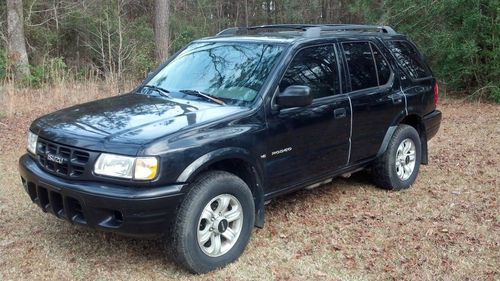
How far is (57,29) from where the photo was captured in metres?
19.2

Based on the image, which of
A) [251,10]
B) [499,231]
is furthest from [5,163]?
[251,10]

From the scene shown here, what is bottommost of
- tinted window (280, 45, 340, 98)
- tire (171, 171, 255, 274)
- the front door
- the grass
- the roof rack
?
the grass

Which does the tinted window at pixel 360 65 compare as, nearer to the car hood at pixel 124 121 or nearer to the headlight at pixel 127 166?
the car hood at pixel 124 121

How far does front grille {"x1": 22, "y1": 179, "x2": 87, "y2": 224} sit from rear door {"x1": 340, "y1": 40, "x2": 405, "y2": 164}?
2.75m

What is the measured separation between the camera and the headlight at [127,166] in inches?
135

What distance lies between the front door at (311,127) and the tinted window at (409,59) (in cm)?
122

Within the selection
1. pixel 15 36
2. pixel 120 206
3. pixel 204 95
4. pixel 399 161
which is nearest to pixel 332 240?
pixel 204 95

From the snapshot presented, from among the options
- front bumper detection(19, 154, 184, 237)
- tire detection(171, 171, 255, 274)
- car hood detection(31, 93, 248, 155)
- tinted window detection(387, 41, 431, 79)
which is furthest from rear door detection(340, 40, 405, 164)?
front bumper detection(19, 154, 184, 237)

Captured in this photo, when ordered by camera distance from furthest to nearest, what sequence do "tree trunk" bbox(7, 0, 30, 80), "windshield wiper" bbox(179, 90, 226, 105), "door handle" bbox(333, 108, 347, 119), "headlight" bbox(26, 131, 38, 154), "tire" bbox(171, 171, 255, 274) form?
"tree trunk" bbox(7, 0, 30, 80) < "door handle" bbox(333, 108, 347, 119) < "windshield wiper" bbox(179, 90, 226, 105) < "headlight" bbox(26, 131, 38, 154) < "tire" bbox(171, 171, 255, 274)

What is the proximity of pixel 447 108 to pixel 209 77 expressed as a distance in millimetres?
8998

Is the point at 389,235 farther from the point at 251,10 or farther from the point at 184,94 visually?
the point at 251,10

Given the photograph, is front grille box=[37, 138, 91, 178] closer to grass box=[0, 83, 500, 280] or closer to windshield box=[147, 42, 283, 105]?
grass box=[0, 83, 500, 280]

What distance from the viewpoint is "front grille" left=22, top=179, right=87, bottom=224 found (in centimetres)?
367

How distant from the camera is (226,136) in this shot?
12.7ft
